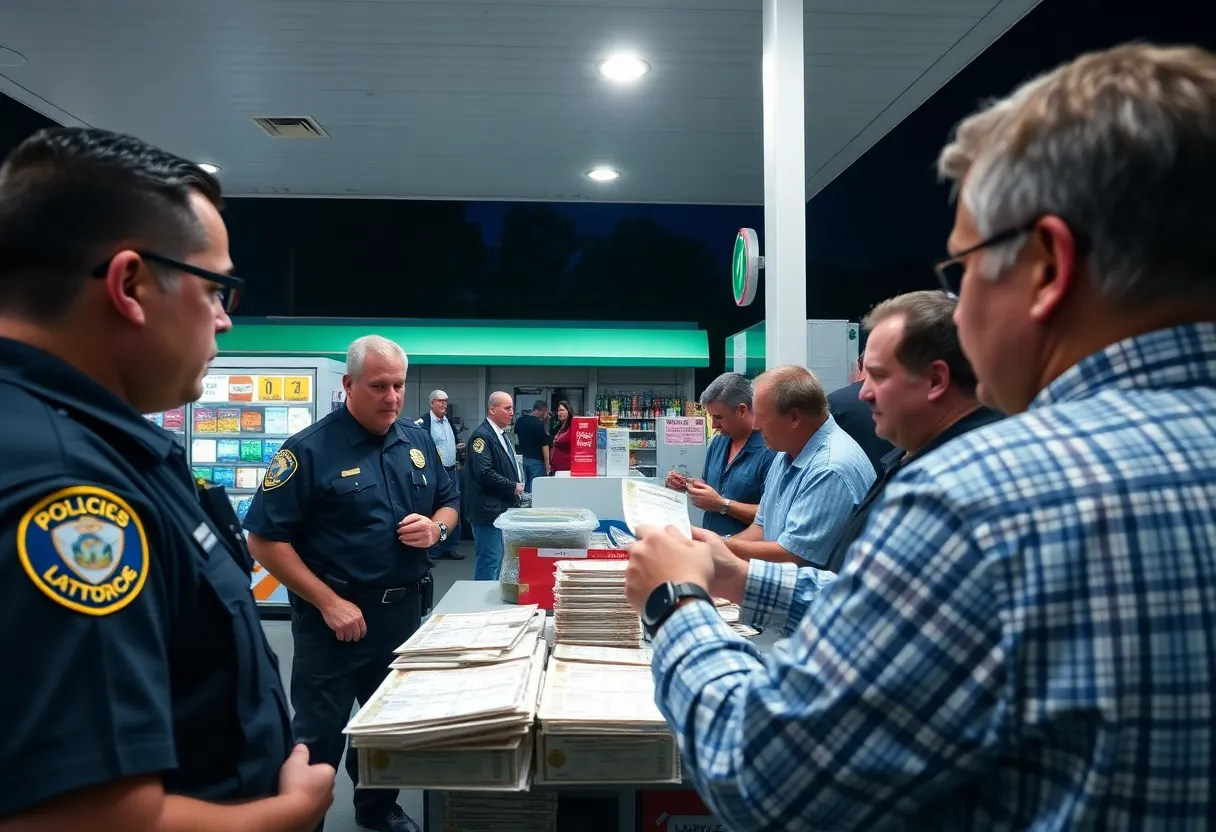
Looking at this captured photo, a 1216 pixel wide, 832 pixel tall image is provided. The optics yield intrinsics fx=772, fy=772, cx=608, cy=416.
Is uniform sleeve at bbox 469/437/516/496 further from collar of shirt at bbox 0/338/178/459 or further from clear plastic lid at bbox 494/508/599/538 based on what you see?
collar of shirt at bbox 0/338/178/459

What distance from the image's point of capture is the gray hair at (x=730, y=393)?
4.90 metres

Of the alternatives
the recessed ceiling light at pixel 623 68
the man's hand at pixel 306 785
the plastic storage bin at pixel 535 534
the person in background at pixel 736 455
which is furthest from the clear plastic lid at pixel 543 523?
the recessed ceiling light at pixel 623 68

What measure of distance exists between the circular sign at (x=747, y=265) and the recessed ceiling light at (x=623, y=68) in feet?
6.16

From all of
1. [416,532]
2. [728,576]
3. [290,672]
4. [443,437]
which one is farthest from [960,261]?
[443,437]

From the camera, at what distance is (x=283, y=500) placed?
3.02 meters

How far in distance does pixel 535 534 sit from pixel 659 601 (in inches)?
72.9

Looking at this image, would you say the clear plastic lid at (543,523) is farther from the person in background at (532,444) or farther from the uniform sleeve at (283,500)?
the person in background at (532,444)

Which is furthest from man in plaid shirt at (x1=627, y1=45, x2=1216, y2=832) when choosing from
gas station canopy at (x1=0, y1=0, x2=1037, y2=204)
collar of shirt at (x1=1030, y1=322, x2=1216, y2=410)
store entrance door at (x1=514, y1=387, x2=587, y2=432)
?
store entrance door at (x1=514, y1=387, x2=587, y2=432)

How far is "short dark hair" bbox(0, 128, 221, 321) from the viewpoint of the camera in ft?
3.11

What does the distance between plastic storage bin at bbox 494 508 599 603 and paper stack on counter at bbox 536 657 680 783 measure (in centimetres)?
95

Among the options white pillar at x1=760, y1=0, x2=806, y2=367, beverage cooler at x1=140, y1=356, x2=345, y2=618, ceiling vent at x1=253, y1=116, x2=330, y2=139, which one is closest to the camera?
white pillar at x1=760, y1=0, x2=806, y2=367

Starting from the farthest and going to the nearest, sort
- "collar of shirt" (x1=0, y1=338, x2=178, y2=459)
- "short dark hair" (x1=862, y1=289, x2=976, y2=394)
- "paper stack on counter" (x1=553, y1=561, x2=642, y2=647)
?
"paper stack on counter" (x1=553, y1=561, x2=642, y2=647), "short dark hair" (x1=862, y1=289, x2=976, y2=394), "collar of shirt" (x1=0, y1=338, x2=178, y2=459)

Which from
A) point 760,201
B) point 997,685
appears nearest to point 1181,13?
point 997,685

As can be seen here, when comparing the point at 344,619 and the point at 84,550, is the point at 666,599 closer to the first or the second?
the point at 84,550
